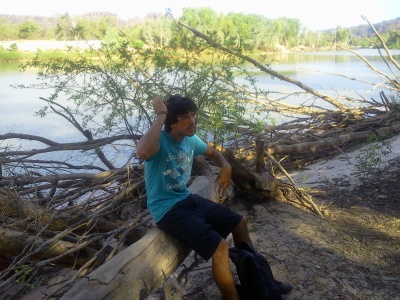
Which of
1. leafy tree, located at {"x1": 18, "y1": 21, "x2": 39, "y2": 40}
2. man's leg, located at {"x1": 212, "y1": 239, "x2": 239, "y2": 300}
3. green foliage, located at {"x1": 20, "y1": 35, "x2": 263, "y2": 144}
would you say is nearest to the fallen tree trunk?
man's leg, located at {"x1": 212, "y1": 239, "x2": 239, "y2": 300}

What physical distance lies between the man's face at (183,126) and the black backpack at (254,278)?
0.93 meters

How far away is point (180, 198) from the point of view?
285 cm

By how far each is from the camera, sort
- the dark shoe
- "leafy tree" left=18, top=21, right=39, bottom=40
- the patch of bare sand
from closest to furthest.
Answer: the dark shoe
the patch of bare sand
"leafy tree" left=18, top=21, right=39, bottom=40

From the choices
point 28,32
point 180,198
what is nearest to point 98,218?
point 180,198

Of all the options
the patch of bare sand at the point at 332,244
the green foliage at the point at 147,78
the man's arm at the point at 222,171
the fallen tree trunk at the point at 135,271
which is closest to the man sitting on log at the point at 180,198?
the fallen tree trunk at the point at 135,271

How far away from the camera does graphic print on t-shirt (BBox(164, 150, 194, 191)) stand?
2.80 metres

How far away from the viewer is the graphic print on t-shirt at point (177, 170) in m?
2.80

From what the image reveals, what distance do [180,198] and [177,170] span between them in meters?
0.20

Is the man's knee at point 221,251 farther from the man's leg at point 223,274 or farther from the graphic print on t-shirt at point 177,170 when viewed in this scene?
the graphic print on t-shirt at point 177,170

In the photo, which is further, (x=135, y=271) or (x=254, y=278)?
(x=254, y=278)

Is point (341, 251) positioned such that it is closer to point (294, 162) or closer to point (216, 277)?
point (216, 277)

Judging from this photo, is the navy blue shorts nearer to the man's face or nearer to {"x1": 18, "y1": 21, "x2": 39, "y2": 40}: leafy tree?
the man's face

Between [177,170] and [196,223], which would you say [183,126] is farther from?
[196,223]

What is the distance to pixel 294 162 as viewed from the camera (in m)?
7.29
